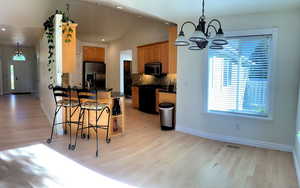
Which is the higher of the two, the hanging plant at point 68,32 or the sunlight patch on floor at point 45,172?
the hanging plant at point 68,32

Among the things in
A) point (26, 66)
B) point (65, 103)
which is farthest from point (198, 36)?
point (26, 66)

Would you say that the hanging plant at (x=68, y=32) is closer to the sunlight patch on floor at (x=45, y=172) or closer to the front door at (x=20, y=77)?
the sunlight patch on floor at (x=45, y=172)

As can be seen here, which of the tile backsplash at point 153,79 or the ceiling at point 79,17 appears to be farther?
the tile backsplash at point 153,79

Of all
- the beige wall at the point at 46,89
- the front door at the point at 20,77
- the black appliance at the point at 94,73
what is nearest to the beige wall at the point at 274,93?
the beige wall at the point at 46,89

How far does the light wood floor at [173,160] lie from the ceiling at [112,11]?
2448 mm

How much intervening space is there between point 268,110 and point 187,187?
2.29 metres

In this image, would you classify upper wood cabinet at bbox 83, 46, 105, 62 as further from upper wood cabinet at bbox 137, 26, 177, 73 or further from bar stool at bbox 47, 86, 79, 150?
bar stool at bbox 47, 86, 79, 150

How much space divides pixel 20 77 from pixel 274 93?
43.1ft

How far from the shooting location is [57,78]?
14.6 ft

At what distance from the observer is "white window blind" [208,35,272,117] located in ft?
12.6

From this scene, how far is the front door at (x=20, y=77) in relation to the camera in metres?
12.2

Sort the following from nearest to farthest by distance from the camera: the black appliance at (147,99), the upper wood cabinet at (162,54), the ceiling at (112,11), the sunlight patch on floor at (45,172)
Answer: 1. the sunlight patch on floor at (45,172)
2. the ceiling at (112,11)
3. the upper wood cabinet at (162,54)
4. the black appliance at (147,99)

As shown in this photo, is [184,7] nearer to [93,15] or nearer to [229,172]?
[229,172]

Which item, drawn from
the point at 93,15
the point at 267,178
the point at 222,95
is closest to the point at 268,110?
the point at 222,95
